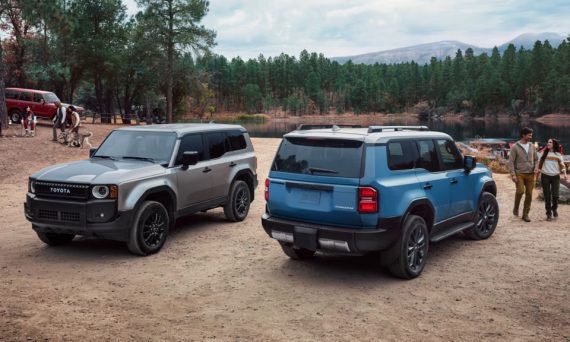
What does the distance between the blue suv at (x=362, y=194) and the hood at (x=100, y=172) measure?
7.27ft

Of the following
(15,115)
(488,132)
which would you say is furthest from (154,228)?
(488,132)

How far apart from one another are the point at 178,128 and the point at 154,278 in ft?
10.9

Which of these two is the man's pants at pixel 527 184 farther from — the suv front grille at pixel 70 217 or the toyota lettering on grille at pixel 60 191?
the toyota lettering on grille at pixel 60 191

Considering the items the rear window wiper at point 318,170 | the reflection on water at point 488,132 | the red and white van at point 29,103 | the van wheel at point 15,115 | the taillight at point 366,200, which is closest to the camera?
the taillight at point 366,200

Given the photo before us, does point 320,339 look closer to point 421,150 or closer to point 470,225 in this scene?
point 421,150

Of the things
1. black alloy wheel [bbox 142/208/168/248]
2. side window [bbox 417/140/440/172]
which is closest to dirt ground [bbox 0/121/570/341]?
black alloy wheel [bbox 142/208/168/248]

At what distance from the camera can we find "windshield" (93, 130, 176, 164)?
9.24 meters

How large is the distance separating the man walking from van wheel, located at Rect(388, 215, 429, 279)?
4.80 meters

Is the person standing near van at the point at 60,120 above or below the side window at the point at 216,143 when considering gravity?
above

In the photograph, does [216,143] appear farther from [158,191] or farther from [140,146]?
[158,191]

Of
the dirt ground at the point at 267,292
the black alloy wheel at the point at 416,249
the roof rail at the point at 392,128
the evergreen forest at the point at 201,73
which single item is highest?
the evergreen forest at the point at 201,73

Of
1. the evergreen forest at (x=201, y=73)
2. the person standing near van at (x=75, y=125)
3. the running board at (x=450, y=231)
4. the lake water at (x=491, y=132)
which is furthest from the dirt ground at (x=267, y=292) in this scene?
the lake water at (x=491, y=132)

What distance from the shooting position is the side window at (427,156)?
7.68 meters

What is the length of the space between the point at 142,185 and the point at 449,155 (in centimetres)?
477
